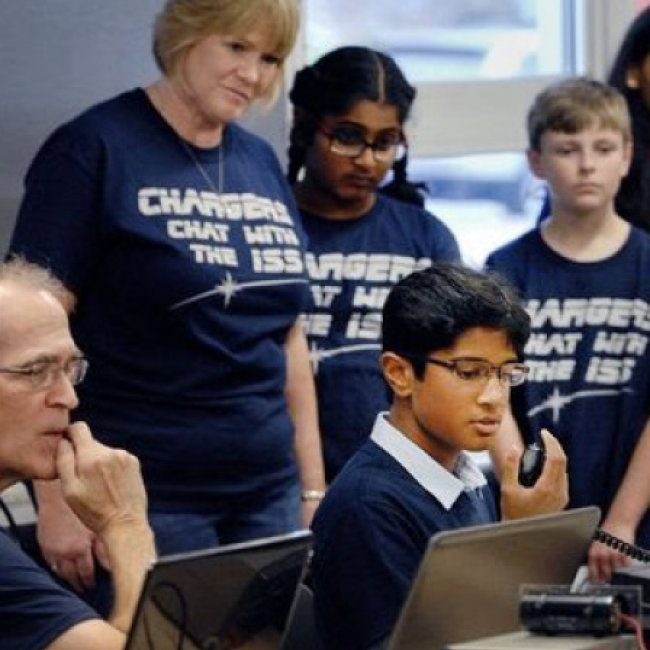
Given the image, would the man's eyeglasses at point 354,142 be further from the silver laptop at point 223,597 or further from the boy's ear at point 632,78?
the silver laptop at point 223,597

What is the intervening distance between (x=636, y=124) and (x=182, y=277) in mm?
1432

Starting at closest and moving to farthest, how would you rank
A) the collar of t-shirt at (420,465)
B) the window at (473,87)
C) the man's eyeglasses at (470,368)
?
the collar of t-shirt at (420,465) < the man's eyeglasses at (470,368) < the window at (473,87)

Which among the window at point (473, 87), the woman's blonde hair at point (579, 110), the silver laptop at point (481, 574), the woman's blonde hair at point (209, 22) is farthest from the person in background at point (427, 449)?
the window at point (473, 87)

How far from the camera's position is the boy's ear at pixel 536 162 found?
4570 mm

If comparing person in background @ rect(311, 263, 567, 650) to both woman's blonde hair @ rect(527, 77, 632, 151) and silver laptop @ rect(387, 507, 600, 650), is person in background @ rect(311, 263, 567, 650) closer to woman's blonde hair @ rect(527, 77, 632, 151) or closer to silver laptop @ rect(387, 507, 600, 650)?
silver laptop @ rect(387, 507, 600, 650)

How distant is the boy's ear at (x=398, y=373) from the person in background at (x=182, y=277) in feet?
1.73

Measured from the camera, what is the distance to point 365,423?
424 cm

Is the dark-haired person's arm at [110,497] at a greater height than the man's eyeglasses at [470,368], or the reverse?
the man's eyeglasses at [470,368]

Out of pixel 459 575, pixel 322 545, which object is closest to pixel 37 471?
pixel 322 545

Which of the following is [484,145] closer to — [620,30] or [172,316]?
[620,30]

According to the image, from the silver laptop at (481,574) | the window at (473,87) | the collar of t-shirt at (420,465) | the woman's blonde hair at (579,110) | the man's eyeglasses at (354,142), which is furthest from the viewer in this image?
the window at (473,87)

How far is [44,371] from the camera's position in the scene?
2.84m

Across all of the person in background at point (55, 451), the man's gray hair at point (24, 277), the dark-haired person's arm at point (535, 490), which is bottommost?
the dark-haired person's arm at point (535, 490)

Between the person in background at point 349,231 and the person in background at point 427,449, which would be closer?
the person in background at point 427,449
